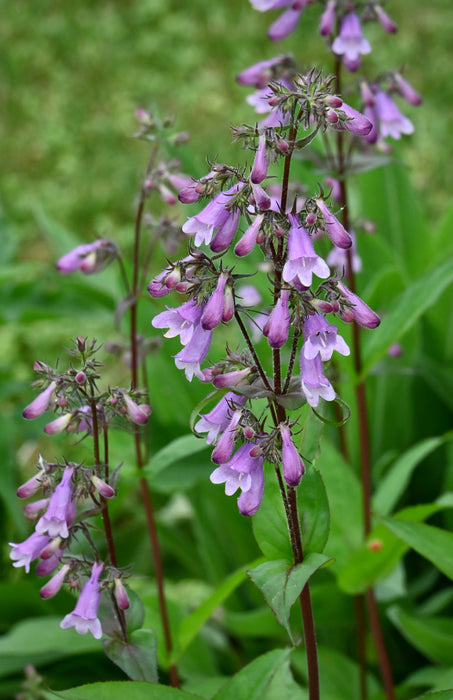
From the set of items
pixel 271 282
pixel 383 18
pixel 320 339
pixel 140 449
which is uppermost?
pixel 383 18

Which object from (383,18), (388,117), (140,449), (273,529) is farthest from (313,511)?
Result: (383,18)

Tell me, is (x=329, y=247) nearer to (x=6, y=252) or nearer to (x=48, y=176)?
(x=6, y=252)

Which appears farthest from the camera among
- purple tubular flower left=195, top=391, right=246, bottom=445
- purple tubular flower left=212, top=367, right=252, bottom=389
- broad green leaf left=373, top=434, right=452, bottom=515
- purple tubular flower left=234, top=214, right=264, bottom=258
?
broad green leaf left=373, top=434, right=452, bottom=515

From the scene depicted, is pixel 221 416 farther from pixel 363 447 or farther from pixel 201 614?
pixel 363 447

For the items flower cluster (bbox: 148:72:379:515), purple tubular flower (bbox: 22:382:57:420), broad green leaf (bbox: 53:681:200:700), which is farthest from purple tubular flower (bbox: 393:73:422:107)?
broad green leaf (bbox: 53:681:200:700)

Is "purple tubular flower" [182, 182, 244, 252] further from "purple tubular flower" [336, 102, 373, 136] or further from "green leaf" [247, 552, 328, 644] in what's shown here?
"green leaf" [247, 552, 328, 644]

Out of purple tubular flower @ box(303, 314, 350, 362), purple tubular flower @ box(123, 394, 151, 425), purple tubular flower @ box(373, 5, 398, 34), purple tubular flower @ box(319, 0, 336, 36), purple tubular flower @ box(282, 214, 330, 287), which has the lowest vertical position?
purple tubular flower @ box(123, 394, 151, 425)

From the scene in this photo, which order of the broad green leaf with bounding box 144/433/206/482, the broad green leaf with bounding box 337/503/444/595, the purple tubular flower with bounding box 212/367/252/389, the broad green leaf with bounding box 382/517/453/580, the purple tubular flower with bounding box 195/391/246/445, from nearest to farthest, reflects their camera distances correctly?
the purple tubular flower with bounding box 212/367/252/389 < the purple tubular flower with bounding box 195/391/246/445 < the broad green leaf with bounding box 382/517/453/580 < the broad green leaf with bounding box 144/433/206/482 < the broad green leaf with bounding box 337/503/444/595
